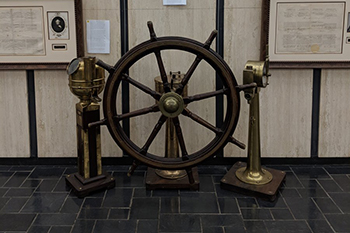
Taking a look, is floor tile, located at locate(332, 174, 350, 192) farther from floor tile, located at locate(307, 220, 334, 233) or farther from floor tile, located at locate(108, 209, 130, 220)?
floor tile, located at locate(108, 209, 130, 220)

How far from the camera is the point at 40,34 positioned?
3.56 m

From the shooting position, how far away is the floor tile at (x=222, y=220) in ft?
9.25

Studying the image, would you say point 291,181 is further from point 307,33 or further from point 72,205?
point 72,205

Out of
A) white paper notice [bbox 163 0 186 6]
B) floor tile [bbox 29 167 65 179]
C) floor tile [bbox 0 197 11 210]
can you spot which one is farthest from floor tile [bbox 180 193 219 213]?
white paper notice [bbox 163 0 186 6]

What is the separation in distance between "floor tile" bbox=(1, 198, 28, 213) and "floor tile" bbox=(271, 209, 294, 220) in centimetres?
172

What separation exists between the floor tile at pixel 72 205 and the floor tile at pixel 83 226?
16cm

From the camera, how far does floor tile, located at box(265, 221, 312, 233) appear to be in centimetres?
276

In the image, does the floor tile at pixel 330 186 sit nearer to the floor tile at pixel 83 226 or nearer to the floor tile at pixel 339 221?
the floor tile at pixel 339 221

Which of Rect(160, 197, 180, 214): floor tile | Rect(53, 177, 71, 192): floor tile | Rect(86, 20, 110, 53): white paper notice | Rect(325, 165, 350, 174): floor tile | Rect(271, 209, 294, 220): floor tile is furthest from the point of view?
Rect(325, 165, 350, 174): floor tile

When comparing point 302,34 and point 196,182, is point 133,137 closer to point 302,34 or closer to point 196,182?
point 196,182

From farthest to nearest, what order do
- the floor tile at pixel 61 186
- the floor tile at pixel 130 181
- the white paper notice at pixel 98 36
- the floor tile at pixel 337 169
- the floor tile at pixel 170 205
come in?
the floor tile at pixel 337 169, the white paper notice at pixel 98 36, the floor tile at pixel 130 181, the floor tile at pixel 61 186, the floor tile at pixel 170 205

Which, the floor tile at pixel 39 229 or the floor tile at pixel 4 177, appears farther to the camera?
the floor tile at pixel 4 177

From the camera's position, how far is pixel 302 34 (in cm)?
353

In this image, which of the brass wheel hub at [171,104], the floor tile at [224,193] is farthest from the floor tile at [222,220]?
the brass wheel hub at [171,104]
